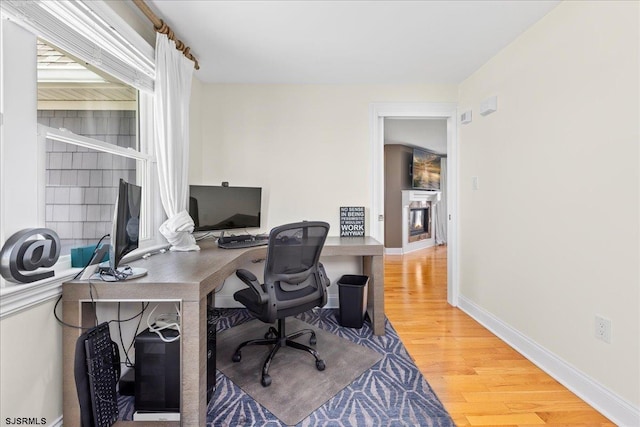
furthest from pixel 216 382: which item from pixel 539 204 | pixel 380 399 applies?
pixel 539 204

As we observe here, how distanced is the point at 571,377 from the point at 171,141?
3.12 meters

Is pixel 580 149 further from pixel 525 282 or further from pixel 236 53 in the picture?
pixel 236 53

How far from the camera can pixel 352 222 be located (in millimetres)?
3113

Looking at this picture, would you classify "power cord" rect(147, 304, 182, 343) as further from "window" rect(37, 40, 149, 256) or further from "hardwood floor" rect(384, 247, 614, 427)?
"hardwood floor" rect(384, 247, 614, 427)

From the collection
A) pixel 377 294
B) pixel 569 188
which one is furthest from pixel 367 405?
pixel 569 188

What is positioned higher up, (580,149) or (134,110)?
(134,110)

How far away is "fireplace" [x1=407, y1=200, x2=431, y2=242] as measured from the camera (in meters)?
6.56

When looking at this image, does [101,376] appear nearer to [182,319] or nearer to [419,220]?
[182,319]

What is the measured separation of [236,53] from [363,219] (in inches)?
78.4

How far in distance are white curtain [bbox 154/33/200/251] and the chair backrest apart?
81cm

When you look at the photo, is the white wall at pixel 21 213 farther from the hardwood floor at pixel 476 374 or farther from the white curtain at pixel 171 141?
the hardwood floor at pixel 476 374

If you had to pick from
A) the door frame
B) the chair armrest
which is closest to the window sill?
the chair armrest

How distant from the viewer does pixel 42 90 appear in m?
1.36

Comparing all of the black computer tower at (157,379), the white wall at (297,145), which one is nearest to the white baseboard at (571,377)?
the white wall at (297,145)
